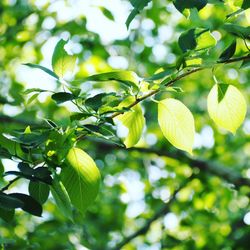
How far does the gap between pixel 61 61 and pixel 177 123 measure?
23 centimetres

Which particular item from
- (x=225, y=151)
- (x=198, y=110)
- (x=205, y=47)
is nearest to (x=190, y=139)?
(x=205, y=47)

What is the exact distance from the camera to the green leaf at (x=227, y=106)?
90 centimetres

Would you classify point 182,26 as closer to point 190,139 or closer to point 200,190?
point 200,190

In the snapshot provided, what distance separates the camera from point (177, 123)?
0.89m

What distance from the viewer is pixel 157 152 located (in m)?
2.72

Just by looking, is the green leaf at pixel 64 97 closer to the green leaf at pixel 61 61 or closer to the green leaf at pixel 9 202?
the green leaf at pixel 61 61

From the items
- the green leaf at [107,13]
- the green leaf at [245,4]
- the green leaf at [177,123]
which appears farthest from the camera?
the green leaf at [107,13]

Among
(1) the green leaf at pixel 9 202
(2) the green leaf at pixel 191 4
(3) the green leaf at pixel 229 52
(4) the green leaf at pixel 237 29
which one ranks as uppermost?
(2) the green leaf at pixel 191 4

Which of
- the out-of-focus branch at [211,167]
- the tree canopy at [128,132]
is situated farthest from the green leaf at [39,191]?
the out-of-focus branch at [211,167]

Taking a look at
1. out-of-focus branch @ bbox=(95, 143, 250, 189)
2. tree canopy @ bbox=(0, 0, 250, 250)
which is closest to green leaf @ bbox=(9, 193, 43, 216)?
tree canopy @ bbox=(0, 0, 250, 250)

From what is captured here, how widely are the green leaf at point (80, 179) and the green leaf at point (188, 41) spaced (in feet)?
0.81

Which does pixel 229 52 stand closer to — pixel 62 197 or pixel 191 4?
pixel 191 4

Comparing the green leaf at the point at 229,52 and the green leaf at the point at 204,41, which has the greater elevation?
the green leaf at the point at 204,41

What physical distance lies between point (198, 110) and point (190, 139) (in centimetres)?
337
